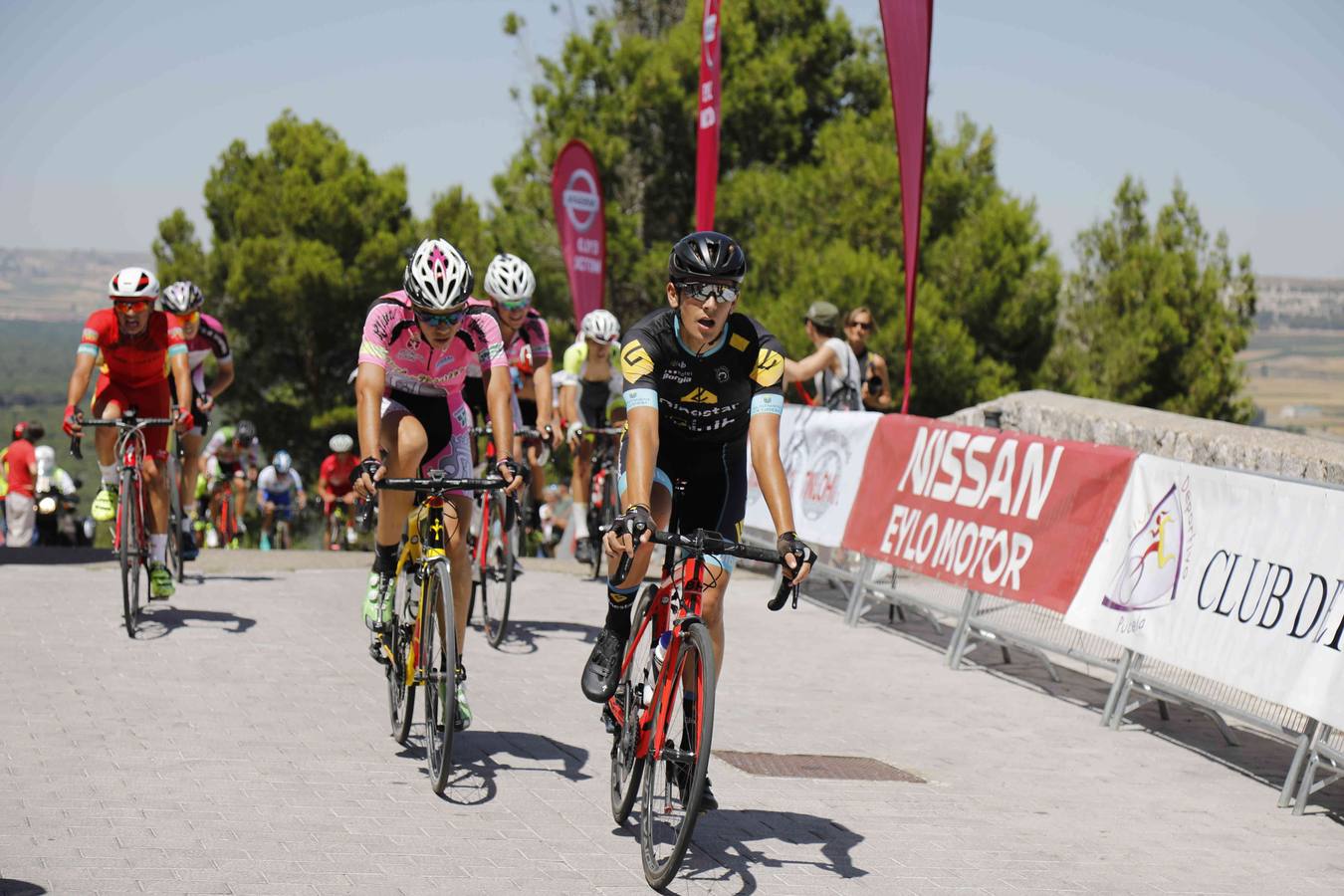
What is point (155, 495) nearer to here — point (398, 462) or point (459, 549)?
point (398, 462)

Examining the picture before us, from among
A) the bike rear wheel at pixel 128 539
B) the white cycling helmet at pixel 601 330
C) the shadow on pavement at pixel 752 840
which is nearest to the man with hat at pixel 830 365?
the white cycling helmet at pixel 601 330

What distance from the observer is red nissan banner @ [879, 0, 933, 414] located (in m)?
13.0

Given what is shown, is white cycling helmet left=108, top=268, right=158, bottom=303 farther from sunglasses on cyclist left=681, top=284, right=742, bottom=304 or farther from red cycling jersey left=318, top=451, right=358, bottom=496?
red cycling jersey left=318, top=451, right=358, bottom=496

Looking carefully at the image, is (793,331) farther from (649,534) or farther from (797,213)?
(649,534)

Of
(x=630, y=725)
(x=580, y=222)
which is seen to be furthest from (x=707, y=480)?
(x=580, y=222)

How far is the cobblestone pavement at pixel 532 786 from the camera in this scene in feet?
18.7

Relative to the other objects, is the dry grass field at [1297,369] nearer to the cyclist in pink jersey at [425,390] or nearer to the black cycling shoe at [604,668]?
the cyclist in pink jersey at [425,390]

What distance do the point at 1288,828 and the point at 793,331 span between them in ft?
101

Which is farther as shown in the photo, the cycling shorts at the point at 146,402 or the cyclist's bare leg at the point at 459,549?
the cycling shorts at the point at 146,402

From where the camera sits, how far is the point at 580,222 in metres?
25.3

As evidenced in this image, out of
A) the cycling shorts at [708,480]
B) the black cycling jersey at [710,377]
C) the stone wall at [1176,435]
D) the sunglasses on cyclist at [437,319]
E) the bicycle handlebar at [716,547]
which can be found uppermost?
the sunglasses on cyclist at [437,319]

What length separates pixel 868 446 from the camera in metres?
12.3

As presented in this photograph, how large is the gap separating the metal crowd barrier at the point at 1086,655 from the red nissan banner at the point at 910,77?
4.84 feet

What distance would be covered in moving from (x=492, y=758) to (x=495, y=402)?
1.64 metres
